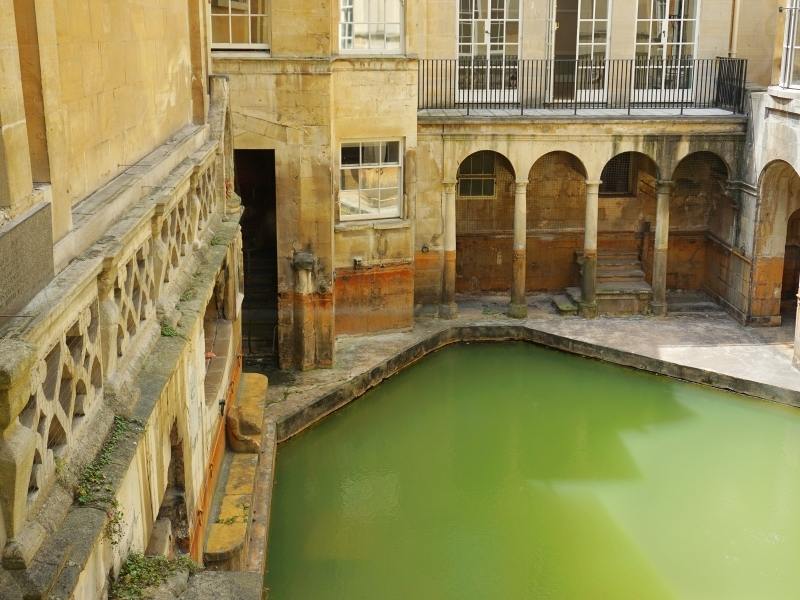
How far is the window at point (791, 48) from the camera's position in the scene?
1658 centimetres

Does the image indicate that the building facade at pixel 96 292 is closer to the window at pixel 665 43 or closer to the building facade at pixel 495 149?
the building facade at pixel 495 149

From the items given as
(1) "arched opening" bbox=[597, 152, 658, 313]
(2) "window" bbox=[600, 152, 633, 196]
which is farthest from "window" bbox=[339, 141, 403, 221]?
(2) "window" bbox=[600, 152, 633, 196]

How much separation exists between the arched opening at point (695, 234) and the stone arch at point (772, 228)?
6.03ft

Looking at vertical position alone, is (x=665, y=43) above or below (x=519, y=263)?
above

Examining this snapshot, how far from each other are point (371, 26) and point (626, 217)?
7436mm

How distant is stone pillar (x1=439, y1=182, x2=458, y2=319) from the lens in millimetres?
18250

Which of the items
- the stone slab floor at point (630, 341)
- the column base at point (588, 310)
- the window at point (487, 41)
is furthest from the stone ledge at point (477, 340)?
the window at point (487, 41)

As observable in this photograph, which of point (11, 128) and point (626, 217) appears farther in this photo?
point (626, 217)

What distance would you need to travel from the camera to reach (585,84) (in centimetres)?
1994

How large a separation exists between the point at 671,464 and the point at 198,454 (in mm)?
7579

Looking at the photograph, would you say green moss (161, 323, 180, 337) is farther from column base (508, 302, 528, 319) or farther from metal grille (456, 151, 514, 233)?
metal grille (456, 151, 514, 233)

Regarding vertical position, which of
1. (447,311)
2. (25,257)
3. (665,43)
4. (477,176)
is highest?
(665,43)

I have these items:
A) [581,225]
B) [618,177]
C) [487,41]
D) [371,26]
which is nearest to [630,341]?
[581,225]

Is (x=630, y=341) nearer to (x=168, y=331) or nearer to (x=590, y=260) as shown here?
(x=590, y=260)
